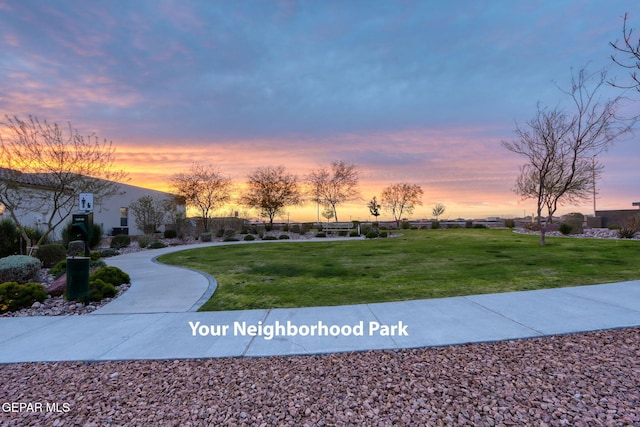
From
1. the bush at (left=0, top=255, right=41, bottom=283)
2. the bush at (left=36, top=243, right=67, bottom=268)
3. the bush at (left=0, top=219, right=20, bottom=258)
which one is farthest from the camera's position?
the bush at (left=0, top=219, right=20, bottom=258)

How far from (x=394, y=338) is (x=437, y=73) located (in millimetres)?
12153

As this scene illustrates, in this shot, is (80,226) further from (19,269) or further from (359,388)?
(359,388)

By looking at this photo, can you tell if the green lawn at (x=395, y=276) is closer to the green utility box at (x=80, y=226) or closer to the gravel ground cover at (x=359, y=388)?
the gravel ground cover at (x=359, y=388)

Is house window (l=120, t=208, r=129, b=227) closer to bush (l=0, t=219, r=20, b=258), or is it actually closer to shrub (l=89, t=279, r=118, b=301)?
bush (l=0, t=219, r=20, b=258)

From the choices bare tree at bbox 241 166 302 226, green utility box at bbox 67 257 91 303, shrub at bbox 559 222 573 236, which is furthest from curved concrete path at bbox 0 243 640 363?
bare tree at bbox 241 166 302 226

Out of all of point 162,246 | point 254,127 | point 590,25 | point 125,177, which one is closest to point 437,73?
point 590,25

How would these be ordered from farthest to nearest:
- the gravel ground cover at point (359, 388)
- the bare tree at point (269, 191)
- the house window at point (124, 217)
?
1. the bare tree at point (269, 191)
2. the house window at point (124, 217)
3. the gravel ground cover at point (359, 388)

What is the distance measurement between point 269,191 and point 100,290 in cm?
2651

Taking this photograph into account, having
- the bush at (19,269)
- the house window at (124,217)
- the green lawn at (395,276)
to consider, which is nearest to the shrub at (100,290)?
the green lawn at (395,276)

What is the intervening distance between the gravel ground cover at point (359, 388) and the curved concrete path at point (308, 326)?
256mm

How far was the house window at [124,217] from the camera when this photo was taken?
28422 millimetres

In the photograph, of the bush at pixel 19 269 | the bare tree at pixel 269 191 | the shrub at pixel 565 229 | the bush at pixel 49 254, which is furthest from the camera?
the bare tree at pixel 269 191

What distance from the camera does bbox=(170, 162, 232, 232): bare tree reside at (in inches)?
1131

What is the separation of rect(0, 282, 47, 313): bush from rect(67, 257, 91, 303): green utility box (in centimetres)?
78
